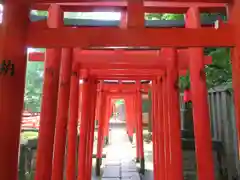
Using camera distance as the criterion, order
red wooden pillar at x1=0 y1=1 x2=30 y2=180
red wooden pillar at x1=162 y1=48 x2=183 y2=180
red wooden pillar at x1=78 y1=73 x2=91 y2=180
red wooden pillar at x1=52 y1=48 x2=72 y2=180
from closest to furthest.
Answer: red wooden pillar at x1=0 y1=1 x2=30 y2=180 < red wooden pillar at x1=162 y1=48 x2=183 y2=180 < red wooden pillar at x1=52 y1=48 x2=72 y2=180 < red wooden pillar at x1=78 y1=73 x2=91 y2=180

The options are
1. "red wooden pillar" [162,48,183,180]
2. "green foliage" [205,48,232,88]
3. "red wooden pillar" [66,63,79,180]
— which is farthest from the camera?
"green foliage" [205,48,232,88]

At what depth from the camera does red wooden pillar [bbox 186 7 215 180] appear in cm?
192

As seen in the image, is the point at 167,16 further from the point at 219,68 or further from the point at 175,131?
the point at 175,131

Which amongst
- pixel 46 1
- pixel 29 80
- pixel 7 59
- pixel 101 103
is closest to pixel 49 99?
pixel 7 59

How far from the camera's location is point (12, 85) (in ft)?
4.68

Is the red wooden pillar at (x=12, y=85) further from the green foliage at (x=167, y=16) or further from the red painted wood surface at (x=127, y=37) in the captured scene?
the green foliage at (x=167, y=16)

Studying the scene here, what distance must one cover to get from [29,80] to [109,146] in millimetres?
7345

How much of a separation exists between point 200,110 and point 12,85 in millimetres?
1346

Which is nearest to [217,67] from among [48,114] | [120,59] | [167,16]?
[167,16]

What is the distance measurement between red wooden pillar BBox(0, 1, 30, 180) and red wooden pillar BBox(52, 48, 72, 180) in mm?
799

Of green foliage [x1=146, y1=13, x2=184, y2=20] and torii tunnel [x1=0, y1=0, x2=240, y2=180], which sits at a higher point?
green foliage [x1=146, y1=13, x2=184, y2=20]

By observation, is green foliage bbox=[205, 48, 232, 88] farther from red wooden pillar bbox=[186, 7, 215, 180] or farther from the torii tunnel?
red wooden pillar bbox=[186, 7, 215, 180]

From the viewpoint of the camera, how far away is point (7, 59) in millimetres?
1438

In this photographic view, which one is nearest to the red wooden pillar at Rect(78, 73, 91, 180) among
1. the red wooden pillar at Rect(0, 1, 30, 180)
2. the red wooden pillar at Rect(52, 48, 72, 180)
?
the red wooden pillar at Rect(52, 48, 72, 180)
